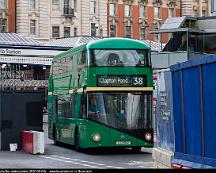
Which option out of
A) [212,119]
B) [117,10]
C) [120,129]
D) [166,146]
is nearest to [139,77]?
[120,129]

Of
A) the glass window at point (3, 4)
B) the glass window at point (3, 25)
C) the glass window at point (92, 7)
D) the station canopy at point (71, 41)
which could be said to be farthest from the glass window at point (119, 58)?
the glass window at point (92, 7)

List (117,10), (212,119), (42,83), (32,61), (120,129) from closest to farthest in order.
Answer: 1. (212,119)
2. (120,129)
3. (32,61)
4. (42,83)
5. (117,10)

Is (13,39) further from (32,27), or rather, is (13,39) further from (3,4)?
(32,27)

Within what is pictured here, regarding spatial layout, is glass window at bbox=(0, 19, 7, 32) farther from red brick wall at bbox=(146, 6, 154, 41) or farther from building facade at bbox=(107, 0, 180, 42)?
red brick wall at bbox=(146, 6, 154, 41)

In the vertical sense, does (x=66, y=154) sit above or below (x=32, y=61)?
below

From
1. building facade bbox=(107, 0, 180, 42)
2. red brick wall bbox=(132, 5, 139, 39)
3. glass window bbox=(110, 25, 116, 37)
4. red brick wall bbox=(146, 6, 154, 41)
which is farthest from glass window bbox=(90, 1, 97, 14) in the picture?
red brick wall bbox=(146, 6, 154, 41)

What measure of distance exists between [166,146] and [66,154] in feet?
36.5

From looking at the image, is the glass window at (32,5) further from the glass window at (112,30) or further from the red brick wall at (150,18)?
the red brick wall at (150,18)

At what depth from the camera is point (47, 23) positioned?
83000mm

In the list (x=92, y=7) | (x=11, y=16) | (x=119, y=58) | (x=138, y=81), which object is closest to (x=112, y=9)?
(x=92, y=7)

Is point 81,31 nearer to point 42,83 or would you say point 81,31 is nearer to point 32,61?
point 42,83

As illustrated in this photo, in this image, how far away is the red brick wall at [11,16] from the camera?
79688 millimetres

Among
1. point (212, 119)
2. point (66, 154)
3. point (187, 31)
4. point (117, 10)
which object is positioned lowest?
point (66, 154)

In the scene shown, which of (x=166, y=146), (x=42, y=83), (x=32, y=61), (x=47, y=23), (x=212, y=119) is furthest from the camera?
(x=47, y=23)
